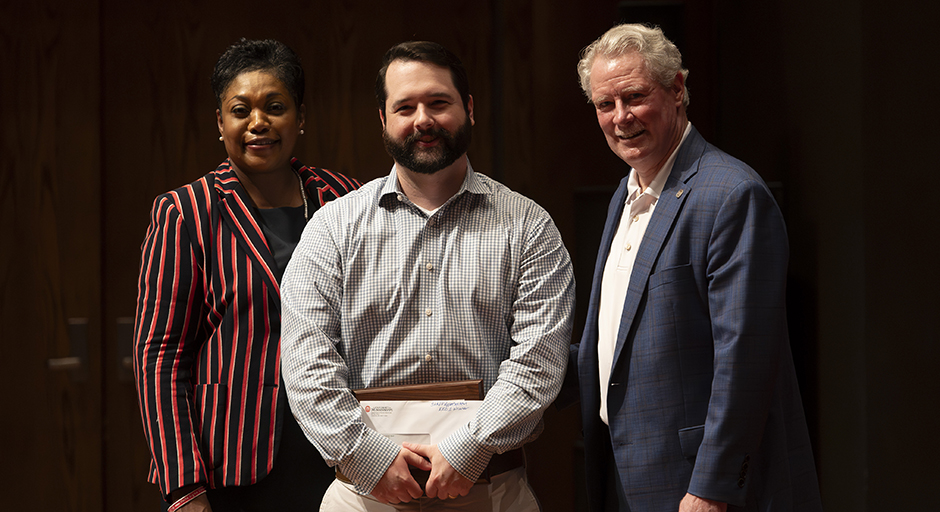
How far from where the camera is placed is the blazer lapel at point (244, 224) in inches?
76.7

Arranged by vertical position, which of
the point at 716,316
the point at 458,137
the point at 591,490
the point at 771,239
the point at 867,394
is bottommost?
the point at 591,490

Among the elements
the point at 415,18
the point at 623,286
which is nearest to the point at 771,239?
the point at 623,286

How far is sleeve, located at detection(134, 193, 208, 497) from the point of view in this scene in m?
1.84

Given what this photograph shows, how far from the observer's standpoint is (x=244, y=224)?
1.99m

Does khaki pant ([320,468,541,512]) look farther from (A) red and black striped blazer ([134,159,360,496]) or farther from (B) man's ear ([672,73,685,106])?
(B) man's ear ([672,73,685,106])

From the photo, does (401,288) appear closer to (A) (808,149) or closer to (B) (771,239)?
(B) (771,239)

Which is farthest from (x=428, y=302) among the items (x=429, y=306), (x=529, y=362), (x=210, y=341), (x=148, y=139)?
(x=148, y=139)

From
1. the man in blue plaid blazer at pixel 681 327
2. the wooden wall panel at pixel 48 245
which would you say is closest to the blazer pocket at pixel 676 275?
the man in blue plaid blazer at pixel 681 327

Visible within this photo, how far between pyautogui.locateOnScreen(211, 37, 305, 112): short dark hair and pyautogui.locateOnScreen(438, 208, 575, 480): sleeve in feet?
2.64

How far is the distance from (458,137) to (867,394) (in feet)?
4.33

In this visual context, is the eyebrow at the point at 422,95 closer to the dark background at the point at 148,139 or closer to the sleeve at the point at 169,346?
the sleeve at the point at 169,346

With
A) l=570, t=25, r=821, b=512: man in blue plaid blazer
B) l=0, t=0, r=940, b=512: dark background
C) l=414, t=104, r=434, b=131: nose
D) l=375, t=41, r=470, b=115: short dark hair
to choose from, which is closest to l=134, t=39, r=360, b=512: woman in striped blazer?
l=375, t=41, r=470, b=115: short dark hair

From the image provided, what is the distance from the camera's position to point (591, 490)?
187 centimetres

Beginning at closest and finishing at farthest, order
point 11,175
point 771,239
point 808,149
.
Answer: point 771,239 < point 808,149 < point 11,175
